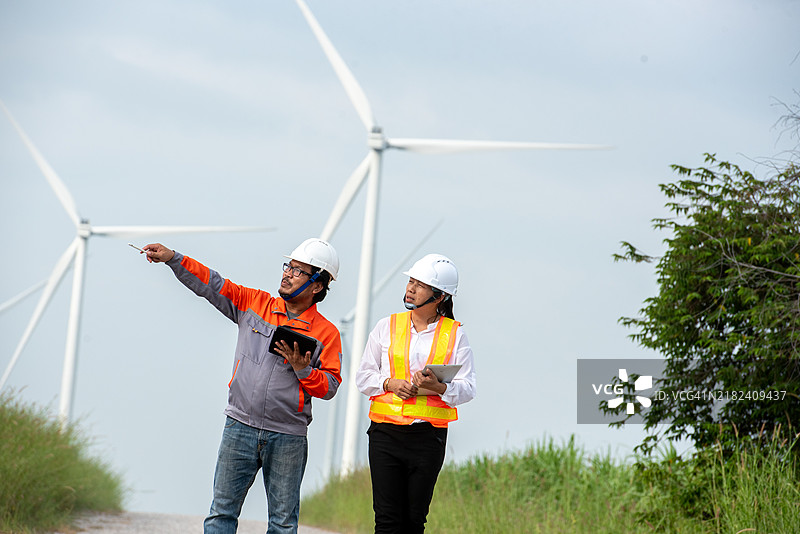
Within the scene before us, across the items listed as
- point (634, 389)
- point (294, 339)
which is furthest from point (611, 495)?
point (294, 339)

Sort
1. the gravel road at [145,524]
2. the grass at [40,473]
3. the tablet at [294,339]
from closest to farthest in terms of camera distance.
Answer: the tablet at [294,339] < the grass at [40,473] < the gravel road at [145,524]

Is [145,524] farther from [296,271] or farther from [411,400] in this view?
[411,400]

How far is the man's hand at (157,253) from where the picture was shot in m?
5.70

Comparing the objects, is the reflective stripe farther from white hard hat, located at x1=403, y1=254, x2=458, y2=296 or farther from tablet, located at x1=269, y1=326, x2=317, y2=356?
tablet, located at x1=269, y1=326, x2=317, y2=356

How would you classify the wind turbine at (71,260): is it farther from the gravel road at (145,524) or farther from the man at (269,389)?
the man at (269,389)

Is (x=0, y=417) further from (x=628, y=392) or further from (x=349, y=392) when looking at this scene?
(x=349, y=392)

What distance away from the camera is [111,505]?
14.5 meters

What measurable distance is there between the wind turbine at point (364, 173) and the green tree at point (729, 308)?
697cm

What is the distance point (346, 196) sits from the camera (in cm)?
1878

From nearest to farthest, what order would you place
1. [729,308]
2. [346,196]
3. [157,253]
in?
[157,253] → [729,308] → [346,196]

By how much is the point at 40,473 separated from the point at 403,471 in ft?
21.7

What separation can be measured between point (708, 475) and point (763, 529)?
2.09 m

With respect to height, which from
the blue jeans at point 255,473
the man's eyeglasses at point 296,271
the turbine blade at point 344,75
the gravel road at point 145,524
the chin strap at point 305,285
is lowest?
the gravel road at point 145,524

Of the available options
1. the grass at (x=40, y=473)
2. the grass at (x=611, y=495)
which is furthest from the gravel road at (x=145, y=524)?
the grass at (x=611, y=495)
